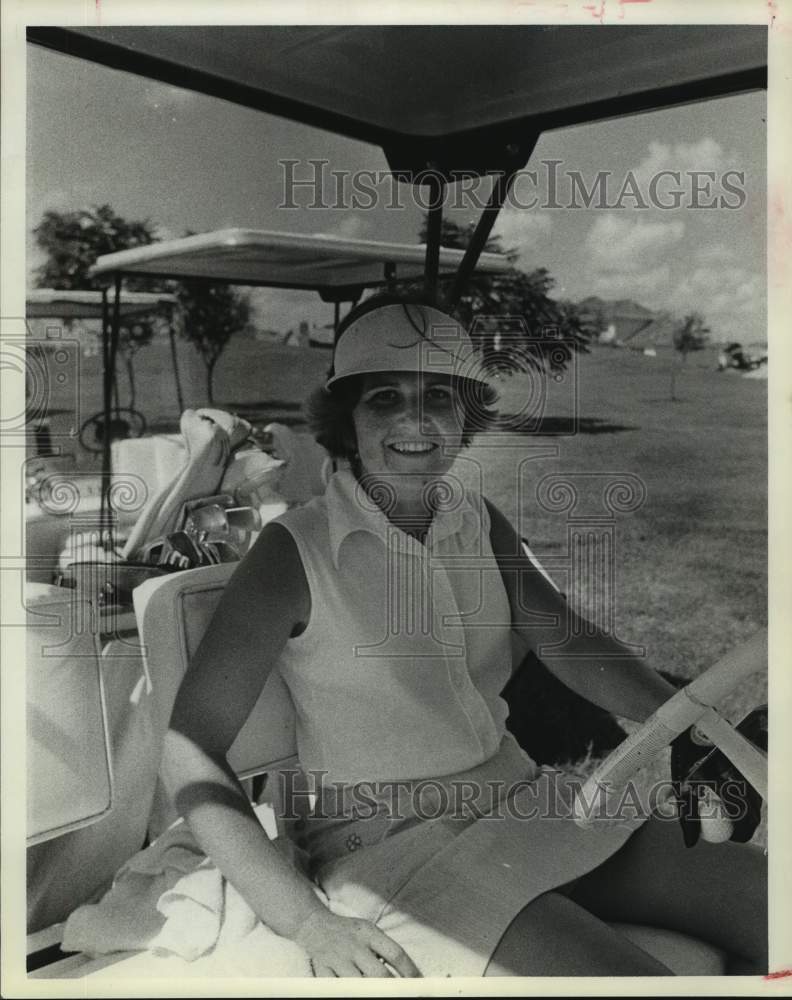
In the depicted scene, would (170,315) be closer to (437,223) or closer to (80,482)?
(80,482)

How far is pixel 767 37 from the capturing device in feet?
8.02

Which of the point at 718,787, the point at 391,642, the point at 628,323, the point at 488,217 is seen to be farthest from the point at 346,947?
the point at 488,217

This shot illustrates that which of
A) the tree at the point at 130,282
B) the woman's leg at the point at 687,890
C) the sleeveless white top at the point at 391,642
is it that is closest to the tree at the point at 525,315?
the sleeveless white top at the point at 391,642

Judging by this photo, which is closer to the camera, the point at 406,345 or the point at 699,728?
the point at 699,728

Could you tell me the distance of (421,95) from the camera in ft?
8.23

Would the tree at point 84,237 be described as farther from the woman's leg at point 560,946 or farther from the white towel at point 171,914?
the woman's leg at point 560,946

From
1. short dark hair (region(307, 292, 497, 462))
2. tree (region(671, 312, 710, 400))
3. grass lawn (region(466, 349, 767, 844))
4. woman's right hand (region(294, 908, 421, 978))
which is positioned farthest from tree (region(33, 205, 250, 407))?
woman's right hand (region(294, 908, 421, 978))

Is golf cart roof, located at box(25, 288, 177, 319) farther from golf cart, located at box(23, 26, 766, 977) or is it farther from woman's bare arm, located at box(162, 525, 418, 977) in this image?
woman's bare arm, located at box(162, 525, 418, 977)

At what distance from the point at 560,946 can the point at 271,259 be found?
1376mm

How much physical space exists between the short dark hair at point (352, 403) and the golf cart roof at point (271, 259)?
0.06 m

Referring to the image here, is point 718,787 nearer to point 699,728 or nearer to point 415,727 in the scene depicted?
point 699,728

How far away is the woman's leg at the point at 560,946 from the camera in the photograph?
2363mm

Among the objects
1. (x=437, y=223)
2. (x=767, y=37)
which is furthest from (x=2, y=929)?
(x=767, y=37)

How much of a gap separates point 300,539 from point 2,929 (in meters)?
0.95
